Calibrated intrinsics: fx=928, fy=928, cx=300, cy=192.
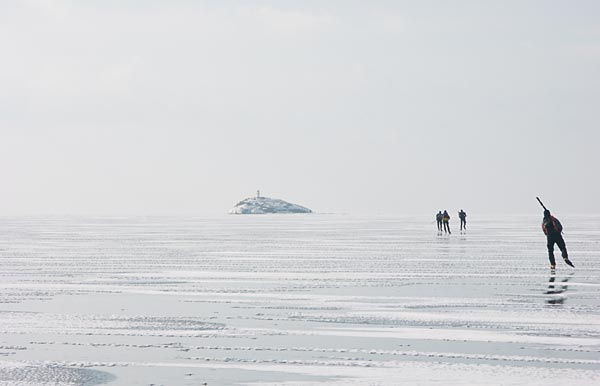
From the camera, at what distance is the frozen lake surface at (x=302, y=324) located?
427 inches

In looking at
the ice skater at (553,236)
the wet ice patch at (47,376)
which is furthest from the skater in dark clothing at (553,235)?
the wet ice patch at (47,376)

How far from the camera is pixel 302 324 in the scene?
592 inches

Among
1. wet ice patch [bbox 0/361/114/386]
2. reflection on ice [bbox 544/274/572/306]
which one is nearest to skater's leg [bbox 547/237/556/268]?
reflection on ice [bbox 544/274/572/306]

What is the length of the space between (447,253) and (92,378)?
25622mm

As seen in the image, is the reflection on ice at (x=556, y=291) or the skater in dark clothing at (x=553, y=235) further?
the skater in dark clothing at (x=553, y=235)

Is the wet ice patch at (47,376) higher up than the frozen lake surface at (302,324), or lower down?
lower down

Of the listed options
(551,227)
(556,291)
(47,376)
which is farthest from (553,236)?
(47,376)

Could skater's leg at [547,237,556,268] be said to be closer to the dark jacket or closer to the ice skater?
the ice skater

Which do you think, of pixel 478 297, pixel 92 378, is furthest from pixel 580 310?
pixel 92 378

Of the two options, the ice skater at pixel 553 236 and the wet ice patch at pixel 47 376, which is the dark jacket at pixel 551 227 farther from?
the wet ice patch at pixel 47 376

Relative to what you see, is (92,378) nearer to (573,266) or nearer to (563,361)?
(563,361)

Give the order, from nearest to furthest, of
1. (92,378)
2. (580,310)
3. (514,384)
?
(514,384)
(92,378)
(580,310)

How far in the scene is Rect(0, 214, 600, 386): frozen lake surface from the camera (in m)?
10.9

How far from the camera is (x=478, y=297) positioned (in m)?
19.0
